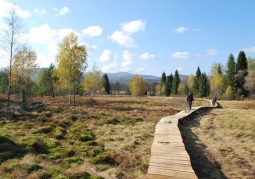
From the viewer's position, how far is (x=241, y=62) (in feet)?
228

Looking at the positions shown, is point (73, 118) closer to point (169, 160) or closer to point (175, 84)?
point (169, 160)

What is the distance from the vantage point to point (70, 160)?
961 centimetres

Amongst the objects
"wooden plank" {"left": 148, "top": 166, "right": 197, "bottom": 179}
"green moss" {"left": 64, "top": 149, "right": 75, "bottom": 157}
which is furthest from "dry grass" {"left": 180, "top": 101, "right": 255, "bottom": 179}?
"green moss" {"left": 64, "top": 149, "right": 75, "bottom": 157}

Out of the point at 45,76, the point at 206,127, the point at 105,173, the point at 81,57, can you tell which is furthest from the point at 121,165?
the point at 45,76

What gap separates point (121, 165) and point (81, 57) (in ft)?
96.0

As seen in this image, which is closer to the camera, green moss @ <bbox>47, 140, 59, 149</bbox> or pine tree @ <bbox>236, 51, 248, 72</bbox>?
green moss @ <bbox>47, 140, 59, 149</bbox>

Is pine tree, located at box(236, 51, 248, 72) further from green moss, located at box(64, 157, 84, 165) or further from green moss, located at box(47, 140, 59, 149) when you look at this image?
green moss, located at box(64, 157, 84, 165)

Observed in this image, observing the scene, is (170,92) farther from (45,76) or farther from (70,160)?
(70,160)

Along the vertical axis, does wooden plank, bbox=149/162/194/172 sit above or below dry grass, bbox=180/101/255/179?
above

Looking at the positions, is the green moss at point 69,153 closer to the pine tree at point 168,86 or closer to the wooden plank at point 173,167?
the wooden plank at point 173,167

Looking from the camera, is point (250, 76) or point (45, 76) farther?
point (250, 76)

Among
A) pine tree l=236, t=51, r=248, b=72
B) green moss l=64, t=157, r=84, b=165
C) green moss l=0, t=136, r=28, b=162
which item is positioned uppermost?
pine tree l=236, t=51, r=248, b=72

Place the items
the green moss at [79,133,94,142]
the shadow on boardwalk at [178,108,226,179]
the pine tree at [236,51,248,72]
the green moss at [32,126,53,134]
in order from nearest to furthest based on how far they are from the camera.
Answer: the shadow on boardwalk at [178,108,226,179] → the green moss at [79,133,94,142] → the green moss at [32,126,53,134] → the pine tree at [236,51,248,72]

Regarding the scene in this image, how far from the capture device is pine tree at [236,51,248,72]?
68.8 metres
